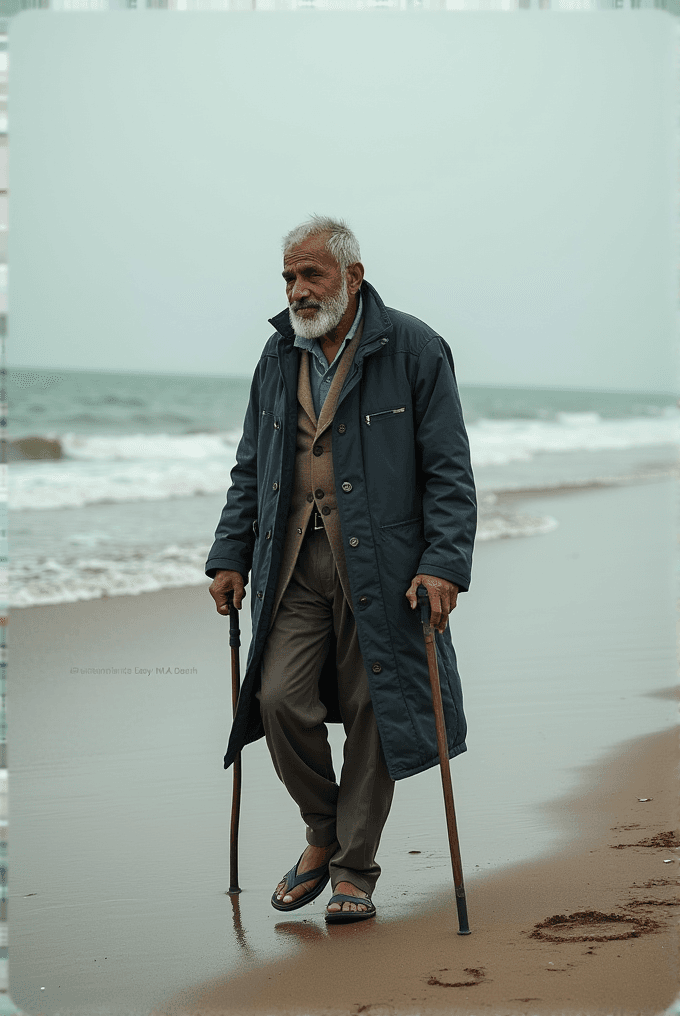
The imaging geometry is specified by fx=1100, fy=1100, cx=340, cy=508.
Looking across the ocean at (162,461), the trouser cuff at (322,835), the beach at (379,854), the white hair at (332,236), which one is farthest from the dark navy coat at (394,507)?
the ocean at (162,461)

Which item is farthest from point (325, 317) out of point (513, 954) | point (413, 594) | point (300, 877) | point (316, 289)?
point (513, 954)

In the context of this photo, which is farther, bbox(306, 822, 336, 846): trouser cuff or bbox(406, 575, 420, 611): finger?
bbox(306, 822, 336, 846): trouser cuff

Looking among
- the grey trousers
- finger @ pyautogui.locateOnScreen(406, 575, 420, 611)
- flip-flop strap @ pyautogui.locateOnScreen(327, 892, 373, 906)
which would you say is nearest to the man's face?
the grey trousers

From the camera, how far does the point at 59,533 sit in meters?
9.27

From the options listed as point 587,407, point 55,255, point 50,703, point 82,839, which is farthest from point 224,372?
point 82,839

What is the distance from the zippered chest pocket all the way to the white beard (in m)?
0.25

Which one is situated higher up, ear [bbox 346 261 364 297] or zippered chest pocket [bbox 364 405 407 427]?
ear [bbox 346 261 364 297]

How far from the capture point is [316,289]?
2.72 metres

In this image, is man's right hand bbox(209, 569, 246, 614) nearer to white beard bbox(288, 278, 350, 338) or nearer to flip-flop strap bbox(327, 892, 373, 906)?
white beard bbox(288, 278, 350, 338)

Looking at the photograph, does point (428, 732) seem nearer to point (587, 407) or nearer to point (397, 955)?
point (397, 955)

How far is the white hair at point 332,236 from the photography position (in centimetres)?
273

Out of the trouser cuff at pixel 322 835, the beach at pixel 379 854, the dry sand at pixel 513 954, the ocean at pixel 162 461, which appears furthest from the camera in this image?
the ocean at pixel 162 461

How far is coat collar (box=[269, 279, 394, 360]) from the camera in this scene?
269cm

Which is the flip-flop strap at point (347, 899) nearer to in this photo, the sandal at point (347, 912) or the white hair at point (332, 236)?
the sandal at point (347, 912)
